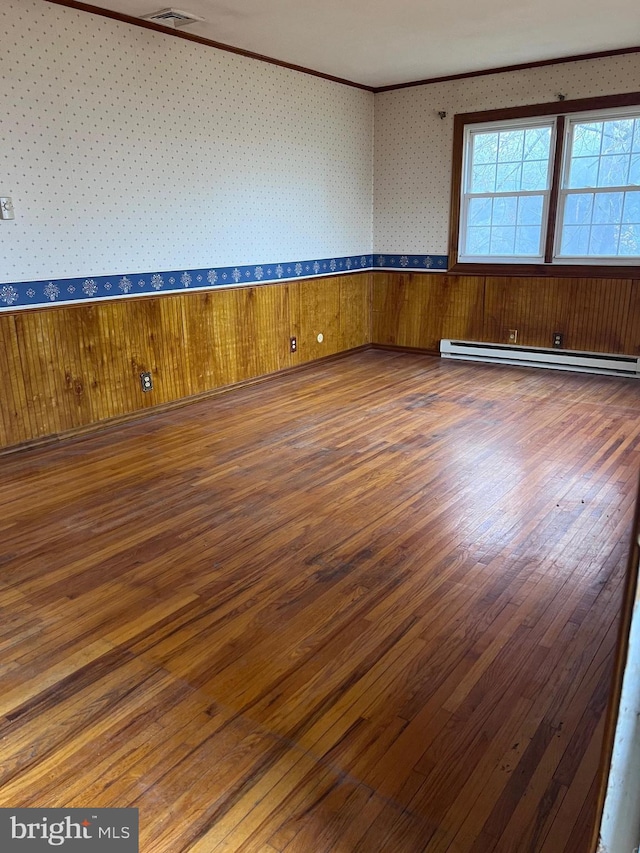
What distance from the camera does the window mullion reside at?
589 centimetres

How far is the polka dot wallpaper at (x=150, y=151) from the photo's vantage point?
3943mm

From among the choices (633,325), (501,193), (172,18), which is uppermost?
(172,18)

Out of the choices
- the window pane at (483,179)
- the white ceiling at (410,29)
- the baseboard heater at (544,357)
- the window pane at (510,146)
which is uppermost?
the white ceiling at (410,29)

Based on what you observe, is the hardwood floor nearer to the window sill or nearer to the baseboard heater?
the baseboard heater

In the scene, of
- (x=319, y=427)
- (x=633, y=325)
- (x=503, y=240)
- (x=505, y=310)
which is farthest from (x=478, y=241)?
(x=319, y=427)

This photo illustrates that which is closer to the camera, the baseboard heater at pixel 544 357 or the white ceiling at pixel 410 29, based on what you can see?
the white ceiling at pixel 410 29

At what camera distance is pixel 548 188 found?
6031mm

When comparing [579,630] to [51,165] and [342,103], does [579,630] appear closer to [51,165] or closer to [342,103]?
[51,165]

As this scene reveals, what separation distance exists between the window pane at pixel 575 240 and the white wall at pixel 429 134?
1104 millimetres

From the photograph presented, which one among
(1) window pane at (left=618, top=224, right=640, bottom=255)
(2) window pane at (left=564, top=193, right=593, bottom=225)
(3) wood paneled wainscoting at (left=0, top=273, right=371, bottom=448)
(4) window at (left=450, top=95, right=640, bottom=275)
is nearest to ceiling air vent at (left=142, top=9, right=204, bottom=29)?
(3) wood paneled wainscoting at (left=0, top=273, right=371, bottom=448)

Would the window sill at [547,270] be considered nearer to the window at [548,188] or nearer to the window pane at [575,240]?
the window at [548,188]

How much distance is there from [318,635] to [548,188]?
17.1 feet

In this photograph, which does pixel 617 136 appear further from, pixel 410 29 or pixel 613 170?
pixel 410 29

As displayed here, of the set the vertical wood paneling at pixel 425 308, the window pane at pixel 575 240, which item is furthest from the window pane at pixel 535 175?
the vertical wood paneling at pixel 425 308
